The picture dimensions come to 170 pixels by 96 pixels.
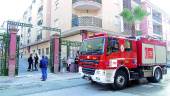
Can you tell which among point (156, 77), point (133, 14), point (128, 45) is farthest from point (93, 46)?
point (133, 14)

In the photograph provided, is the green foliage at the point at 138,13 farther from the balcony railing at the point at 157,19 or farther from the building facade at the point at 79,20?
the balcony railing at the point at 157,19

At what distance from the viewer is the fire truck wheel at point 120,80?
34.3ft

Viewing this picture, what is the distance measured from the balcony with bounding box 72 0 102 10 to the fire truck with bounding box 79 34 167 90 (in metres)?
11.5

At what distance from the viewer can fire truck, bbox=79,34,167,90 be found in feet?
33.2

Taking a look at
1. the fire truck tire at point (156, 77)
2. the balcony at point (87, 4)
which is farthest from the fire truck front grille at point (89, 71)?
the balcony at point (87, 4)

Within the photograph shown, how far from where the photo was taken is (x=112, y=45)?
1038cm

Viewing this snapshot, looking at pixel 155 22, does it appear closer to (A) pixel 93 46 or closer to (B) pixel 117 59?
(B) pixel 117 59

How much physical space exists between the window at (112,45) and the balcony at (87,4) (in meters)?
13.3

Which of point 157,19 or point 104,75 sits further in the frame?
point 157,19

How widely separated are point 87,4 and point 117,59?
1375 cm

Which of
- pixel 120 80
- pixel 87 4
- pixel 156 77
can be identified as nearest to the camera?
pixel 120 80

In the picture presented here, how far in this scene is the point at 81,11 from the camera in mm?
24641

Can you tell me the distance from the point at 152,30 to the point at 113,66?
2697 centimetres

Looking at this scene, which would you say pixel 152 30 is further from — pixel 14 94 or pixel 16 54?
pixel 14 94
